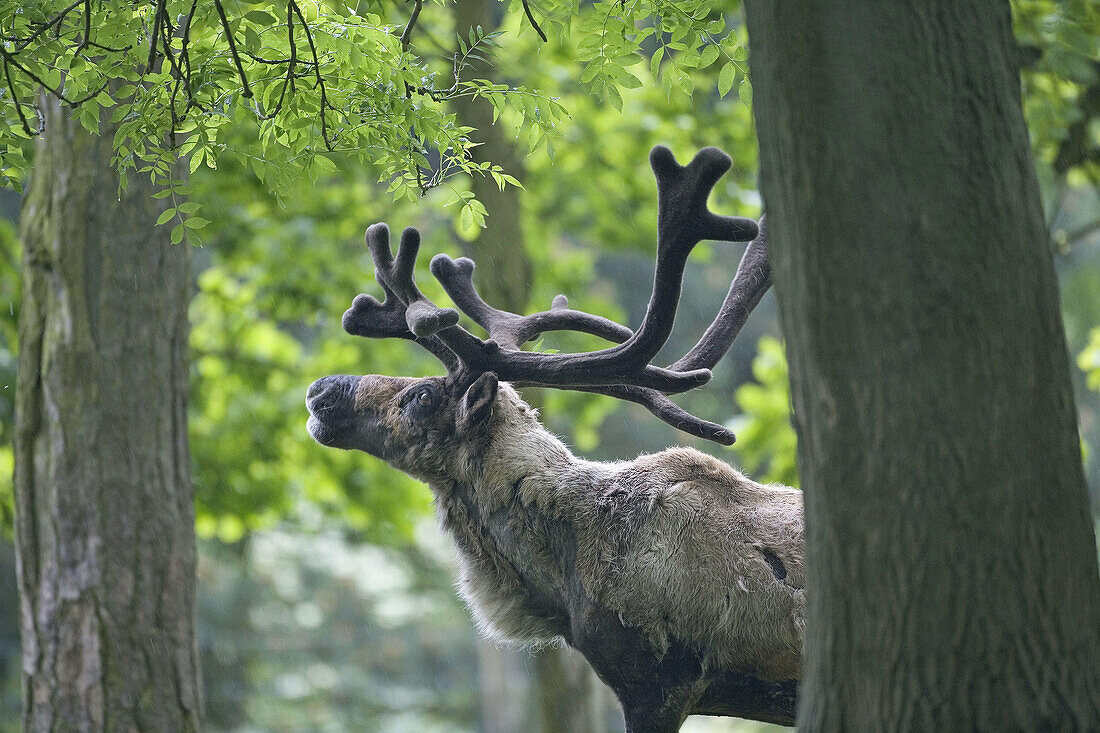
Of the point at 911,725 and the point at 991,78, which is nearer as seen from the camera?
the point at 911,725

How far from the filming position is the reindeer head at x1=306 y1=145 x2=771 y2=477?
3182mm

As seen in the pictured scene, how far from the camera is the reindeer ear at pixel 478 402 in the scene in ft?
10.5

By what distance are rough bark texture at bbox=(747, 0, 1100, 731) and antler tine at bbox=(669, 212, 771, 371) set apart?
1573 mm

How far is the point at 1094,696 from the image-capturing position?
1.74 metres

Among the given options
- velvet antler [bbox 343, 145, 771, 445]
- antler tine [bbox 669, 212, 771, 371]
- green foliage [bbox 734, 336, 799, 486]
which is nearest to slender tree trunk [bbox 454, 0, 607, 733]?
green foliage [bbox 734, 336, 799, 486]

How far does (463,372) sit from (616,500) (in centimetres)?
68

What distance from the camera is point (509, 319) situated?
373 cm

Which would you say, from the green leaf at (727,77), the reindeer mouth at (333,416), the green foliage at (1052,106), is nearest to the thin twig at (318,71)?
the reindeer mouth at (333,416)

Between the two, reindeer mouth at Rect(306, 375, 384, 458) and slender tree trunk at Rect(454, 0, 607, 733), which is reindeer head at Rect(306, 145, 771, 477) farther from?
slender tree trunk at Rect(454, 0, 607, 733)

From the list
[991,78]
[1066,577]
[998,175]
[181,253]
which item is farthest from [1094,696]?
[181,253]

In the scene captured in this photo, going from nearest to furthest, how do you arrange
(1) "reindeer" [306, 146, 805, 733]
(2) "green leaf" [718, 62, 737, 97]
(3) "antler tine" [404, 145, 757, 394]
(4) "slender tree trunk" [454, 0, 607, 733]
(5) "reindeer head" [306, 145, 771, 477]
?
(3) "antler tine" [404, 145, 757, 394]
(1) "reindeer" [306, 146, 805, 733]
(5) "reindeer head" [306, 145, 771, 477]
(2) "green leaf" [718, 62, 737, 97]
(4) "slender tree trunk" [454, 0, 607, 733]

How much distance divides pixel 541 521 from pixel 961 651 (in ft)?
5.18

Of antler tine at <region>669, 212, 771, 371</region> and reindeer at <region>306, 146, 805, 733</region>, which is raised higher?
antler tine at <region>669, 212, 771, 371</region>

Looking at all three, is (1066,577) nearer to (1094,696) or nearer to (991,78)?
(1094,696)
